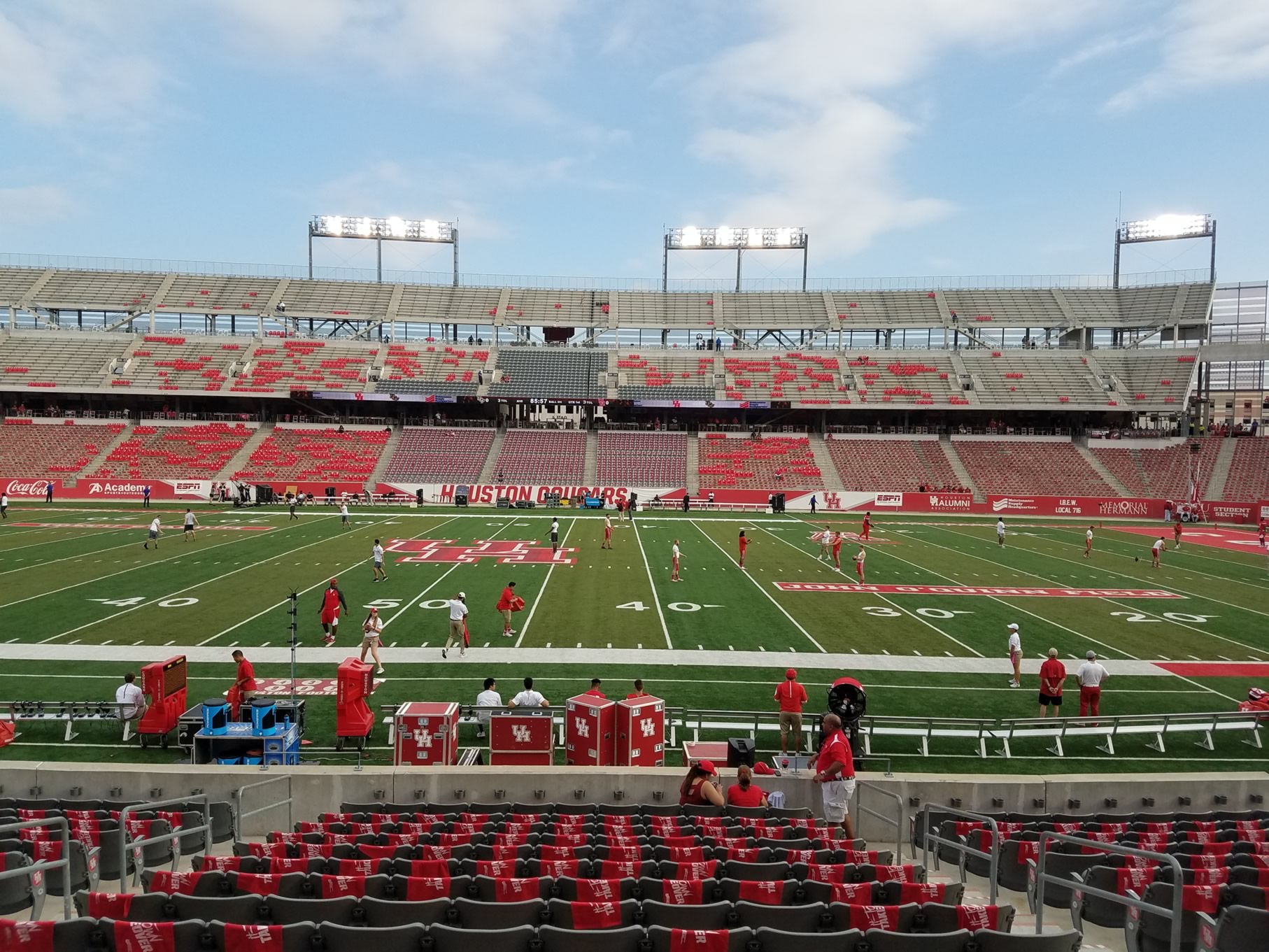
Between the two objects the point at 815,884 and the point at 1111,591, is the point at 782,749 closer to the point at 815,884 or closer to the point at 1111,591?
the point at 815,884

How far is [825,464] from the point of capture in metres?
58.7

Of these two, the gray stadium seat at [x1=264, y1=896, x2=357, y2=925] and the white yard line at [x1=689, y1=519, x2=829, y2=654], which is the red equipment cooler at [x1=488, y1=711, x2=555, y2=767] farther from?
the white yard line at [x1=689, y1=519, x2=829, y2=654]

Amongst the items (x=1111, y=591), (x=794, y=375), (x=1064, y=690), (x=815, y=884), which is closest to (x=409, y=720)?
(x=815, y=884)

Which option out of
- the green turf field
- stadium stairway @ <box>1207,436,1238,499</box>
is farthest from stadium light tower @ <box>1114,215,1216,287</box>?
the green turf field

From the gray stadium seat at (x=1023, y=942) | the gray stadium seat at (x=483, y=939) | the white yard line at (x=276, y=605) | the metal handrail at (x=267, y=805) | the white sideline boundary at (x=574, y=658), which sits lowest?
the white sideline boundary at (x=574, y=658)

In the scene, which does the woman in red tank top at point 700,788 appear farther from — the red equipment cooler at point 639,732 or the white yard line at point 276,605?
the white yard line at point 276,605

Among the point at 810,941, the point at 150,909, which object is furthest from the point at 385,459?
the point at 810,941

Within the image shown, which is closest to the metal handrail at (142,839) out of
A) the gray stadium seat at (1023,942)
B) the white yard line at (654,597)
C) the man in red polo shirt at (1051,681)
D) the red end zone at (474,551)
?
the gray stadium seat at (1023,942)

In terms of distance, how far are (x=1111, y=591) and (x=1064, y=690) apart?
1241 centimetres

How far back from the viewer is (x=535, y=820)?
7410 mm

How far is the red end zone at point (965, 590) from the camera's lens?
24.3m

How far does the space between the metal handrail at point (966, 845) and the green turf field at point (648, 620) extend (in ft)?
13.9

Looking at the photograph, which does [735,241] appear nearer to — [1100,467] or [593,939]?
[1100,467]

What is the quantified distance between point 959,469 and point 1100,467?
10998mm
